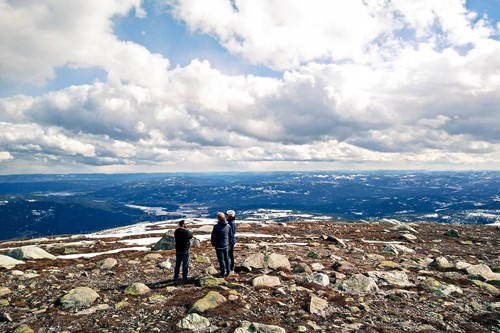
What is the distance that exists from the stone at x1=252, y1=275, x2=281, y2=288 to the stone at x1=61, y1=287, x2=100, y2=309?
28.6 ft

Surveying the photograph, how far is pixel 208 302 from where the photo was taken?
15242 millimetres

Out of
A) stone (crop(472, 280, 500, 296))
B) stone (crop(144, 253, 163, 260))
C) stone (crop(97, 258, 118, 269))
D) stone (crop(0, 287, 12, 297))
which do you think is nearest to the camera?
stone (crop(0, 287, 12, 297))

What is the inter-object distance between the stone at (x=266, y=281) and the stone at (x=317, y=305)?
2.80 meters

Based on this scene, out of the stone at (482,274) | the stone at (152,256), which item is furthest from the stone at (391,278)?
the stone at (152,256)

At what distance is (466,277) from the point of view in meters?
22.8

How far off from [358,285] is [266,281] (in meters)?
5.61

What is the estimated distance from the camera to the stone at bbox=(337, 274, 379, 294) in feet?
60.6

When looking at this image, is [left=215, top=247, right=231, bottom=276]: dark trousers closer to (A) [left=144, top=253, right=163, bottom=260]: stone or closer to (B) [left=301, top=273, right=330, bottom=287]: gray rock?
(B) [left=301, top=273, right=330, bottom=287]: gray rock

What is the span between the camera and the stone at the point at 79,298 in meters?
15.8

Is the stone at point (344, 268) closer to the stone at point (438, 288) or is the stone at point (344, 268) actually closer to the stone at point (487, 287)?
the stone at point (438, 288)

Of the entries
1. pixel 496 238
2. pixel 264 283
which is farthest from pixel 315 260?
pixel 496 238

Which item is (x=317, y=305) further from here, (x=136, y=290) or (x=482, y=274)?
(x=482, y=274)

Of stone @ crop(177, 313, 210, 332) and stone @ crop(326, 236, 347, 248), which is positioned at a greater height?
stone @ crop(177, 313, 210, 332)

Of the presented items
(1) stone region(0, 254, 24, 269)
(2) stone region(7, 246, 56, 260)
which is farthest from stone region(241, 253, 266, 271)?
(2) stone region(7, 246, 56, 260)
